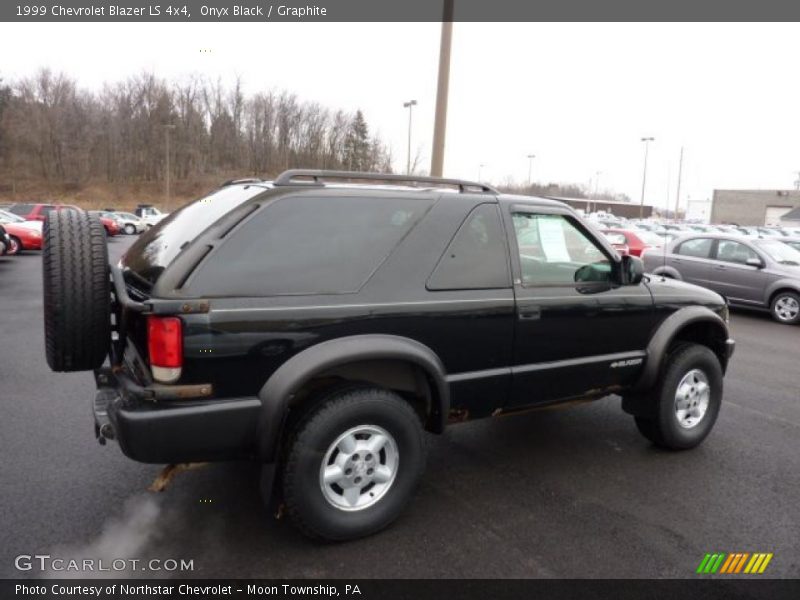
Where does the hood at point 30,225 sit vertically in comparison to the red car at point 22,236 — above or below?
above

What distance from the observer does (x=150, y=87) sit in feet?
218

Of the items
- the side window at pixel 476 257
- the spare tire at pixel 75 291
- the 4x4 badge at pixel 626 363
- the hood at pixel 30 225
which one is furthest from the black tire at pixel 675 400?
the hood at pixel 30 225

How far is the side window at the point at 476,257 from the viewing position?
Answer: 326 cm

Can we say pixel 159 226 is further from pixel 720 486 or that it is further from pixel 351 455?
pixel 720 486

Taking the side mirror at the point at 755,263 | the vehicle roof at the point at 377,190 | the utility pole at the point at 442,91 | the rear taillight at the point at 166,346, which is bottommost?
the rear taillight at the point at 166,346

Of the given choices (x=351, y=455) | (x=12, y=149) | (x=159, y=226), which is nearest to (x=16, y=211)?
(x=159, y=226)

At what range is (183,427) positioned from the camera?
2582mm

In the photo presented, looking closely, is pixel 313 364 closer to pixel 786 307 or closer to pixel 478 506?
pixel 478 506

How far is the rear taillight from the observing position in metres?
2.55

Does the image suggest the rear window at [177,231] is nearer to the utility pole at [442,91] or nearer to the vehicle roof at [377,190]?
the vehicle roof at [377,190]

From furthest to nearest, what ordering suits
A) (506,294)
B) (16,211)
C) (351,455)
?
(16,211), (506,294), (351,455)

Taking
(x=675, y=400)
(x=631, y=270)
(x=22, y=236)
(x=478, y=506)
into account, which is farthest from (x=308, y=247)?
(x=22, y=236)

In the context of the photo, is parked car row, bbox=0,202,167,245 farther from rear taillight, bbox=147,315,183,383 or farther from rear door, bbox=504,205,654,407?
rear taillight, bbox=147,315,183,383

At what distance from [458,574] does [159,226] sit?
2.73m
